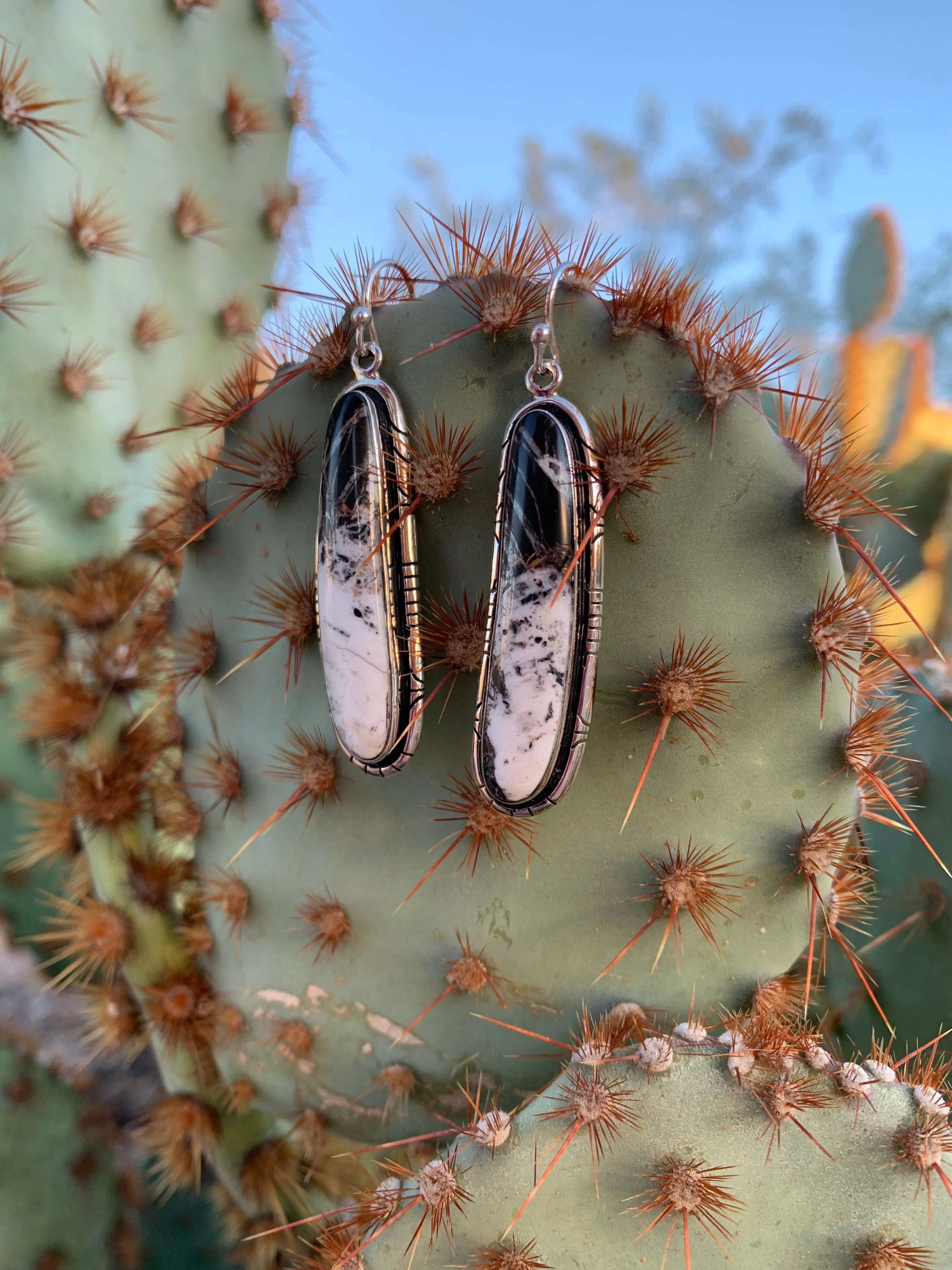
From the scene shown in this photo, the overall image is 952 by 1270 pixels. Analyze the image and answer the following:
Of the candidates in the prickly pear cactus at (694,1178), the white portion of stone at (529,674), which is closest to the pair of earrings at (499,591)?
the white portion of stone at (529,674)

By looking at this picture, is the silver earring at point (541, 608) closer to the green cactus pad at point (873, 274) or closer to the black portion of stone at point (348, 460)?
the black portion of stone at point (348, 460)

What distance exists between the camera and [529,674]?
364 mm

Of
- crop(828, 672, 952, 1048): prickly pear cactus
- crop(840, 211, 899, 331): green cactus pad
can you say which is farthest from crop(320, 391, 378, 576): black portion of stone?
crop(840, 211, 899, 331): green cactus pad

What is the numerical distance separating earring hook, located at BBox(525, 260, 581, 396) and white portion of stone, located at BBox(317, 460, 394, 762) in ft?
0.27

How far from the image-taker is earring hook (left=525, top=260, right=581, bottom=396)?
1.27 ft

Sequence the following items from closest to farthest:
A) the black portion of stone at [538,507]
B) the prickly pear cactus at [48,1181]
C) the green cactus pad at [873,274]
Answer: the black portion of stone at [538,507]
the prickly pear cactus at [48,1181]
the green cactus pad at [873,274]

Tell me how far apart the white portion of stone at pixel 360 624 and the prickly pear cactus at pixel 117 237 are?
26 centimetres

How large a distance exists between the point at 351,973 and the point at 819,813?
0.85 feet

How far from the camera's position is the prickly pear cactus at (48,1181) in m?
0.56

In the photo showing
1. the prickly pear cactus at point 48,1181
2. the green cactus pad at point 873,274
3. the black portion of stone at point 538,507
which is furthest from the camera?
the green cactus pad at point 873,274

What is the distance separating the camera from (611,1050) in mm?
386

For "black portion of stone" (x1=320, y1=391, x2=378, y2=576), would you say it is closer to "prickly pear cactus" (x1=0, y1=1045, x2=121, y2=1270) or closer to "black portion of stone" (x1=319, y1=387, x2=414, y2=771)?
"black portion of stone" (x1=319, y1=387, x2=414, y2=771)

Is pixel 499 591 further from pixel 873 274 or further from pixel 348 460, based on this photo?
pixel 873 274

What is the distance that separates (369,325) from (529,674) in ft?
0.64
